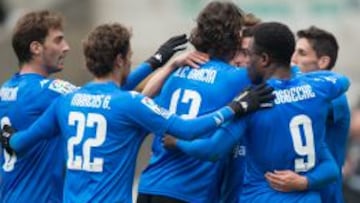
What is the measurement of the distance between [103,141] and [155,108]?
0.41 meters

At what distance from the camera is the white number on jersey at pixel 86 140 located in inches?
384

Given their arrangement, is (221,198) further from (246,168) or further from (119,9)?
(119,9)

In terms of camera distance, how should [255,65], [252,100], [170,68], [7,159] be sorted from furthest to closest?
[7,159]
[170,68]
[255,65]
[252,100]

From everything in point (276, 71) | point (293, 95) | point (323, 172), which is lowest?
point (323, 172)

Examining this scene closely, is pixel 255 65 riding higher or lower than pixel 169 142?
higher

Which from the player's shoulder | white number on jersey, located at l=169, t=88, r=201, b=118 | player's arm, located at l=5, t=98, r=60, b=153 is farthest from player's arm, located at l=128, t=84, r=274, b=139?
the player's shoulder

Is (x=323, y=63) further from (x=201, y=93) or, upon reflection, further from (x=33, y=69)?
(x=33, y=69)

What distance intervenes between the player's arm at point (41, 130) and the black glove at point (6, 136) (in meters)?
0.21

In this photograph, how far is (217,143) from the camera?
31.7 feet

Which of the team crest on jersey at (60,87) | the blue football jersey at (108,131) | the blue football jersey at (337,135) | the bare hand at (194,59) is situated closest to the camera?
the blue football jersey at (108,131)

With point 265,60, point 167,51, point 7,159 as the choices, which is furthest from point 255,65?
point 7,159

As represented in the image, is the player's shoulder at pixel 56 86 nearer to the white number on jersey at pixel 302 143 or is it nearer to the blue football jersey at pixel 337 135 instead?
the white number on jersey at pixel 302 143

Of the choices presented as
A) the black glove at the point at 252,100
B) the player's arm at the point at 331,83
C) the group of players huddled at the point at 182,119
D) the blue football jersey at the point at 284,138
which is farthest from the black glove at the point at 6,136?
the player's arm at the point at 331,83

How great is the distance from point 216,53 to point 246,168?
2.65 feet
